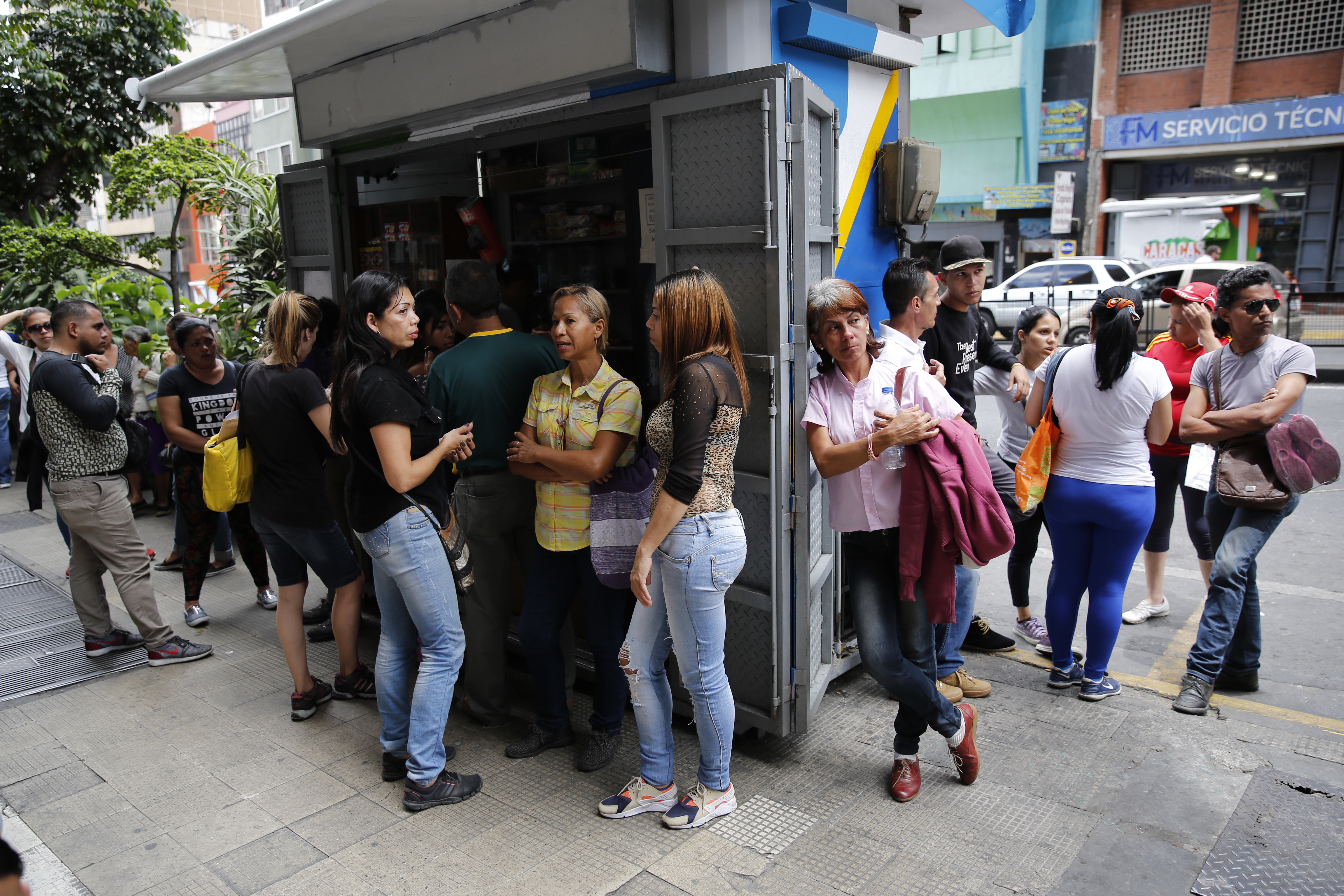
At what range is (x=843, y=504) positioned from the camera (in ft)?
10.9

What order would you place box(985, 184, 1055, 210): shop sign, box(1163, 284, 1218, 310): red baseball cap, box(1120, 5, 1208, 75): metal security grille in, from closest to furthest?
box(1163, 284, 1218, 310): red baseball cap → box(1120, 5, 1208, 75): metal security grille → box(985, 184, 1055, 210): shop sign

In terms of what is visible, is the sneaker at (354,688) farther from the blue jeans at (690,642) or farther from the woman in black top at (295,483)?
the blue jeans at (690,642)

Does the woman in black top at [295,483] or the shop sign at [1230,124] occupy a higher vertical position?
the shop sign at [1230,124]

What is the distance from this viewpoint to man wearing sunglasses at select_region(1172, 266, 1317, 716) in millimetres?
3852

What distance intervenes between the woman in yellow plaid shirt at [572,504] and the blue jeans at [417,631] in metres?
0.37

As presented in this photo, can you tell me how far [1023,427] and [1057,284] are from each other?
15095mm

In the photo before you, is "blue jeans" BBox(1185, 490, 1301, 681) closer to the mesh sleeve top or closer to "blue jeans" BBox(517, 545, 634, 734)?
the mesh sleeve top

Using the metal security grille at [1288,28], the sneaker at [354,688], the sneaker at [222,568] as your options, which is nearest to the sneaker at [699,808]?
the sneaker at [354,688]

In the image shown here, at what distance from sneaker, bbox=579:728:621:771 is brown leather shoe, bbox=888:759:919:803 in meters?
1.13

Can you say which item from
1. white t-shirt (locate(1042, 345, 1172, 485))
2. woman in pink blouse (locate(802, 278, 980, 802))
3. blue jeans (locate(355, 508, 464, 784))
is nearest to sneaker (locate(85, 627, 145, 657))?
blue jeans (locate(355, 508, 464, 784))

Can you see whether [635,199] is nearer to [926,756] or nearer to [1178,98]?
[926,756]

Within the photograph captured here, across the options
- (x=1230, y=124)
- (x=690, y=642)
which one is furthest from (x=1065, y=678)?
(x=1230, y=124)

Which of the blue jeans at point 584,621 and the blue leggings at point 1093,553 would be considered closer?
the blue jeans at point 584,621

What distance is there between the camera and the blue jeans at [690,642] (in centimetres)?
296
